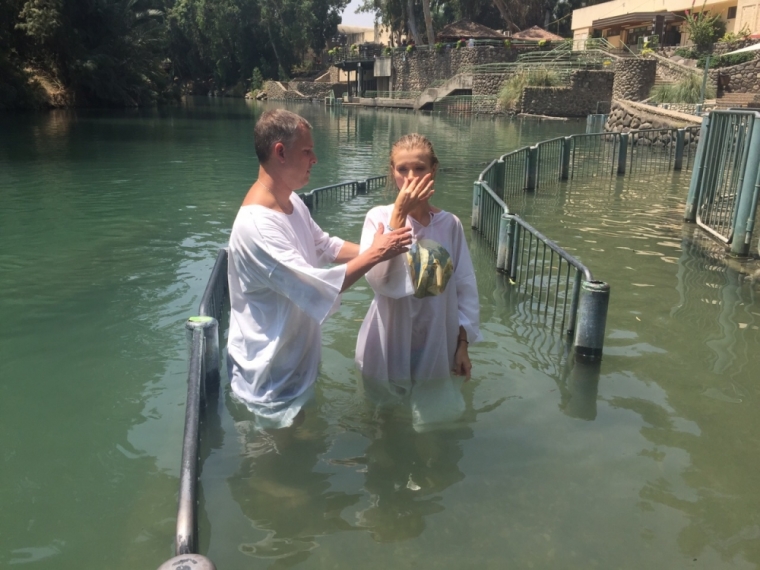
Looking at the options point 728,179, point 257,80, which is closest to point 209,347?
point 728,179

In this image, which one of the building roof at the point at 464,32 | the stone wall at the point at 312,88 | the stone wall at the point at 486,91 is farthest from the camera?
the stone wall at the point at 312,88

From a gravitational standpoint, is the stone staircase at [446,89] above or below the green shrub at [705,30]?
below

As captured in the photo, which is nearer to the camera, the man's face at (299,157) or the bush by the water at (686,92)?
the man's face at (299,157)

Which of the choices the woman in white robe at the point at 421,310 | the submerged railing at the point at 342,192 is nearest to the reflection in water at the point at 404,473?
the woman in white robe at the point at 421,310

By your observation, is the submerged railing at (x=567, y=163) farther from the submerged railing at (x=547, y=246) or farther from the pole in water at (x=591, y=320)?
the pole in water at (x=591, y=320)

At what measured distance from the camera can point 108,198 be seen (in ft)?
43.4

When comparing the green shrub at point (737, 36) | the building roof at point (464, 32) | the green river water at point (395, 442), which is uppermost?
the building roof at point (464, 32)

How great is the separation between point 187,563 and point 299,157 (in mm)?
1831

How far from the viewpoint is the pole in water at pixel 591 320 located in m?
5.04

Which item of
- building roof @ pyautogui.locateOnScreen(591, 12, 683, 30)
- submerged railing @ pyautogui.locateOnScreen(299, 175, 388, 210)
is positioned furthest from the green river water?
building roof @ pyautogui.locateOnScreen(591, 12, 683, 30)

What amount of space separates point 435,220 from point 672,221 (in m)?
8.81

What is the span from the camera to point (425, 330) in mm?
3564

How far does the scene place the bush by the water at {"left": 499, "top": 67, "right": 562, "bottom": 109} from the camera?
137 feet

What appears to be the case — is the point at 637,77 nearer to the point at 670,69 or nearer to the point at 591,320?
the point at 670,69
